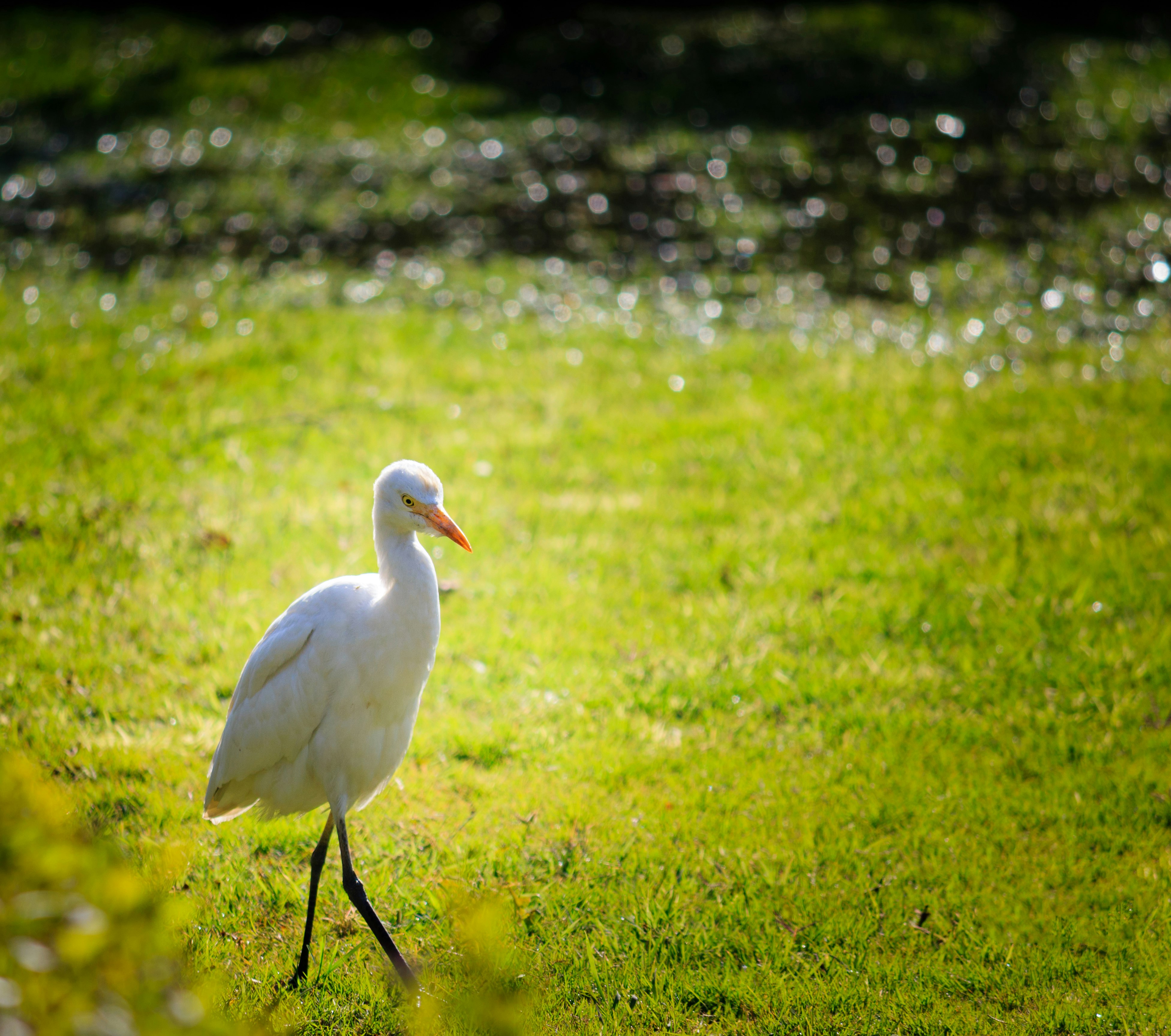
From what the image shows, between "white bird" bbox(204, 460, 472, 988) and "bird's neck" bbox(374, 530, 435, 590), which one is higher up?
"bird's neck" bbox(374, 530, 435, 590)

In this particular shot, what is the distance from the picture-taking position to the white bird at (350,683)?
10.1 ft

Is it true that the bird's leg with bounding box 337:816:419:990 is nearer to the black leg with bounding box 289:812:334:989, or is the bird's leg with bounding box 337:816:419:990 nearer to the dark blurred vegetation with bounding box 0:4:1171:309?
the black leg with bounding box 289:812:334:989

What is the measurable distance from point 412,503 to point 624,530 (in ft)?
8.91

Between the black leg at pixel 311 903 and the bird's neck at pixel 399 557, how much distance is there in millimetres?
832

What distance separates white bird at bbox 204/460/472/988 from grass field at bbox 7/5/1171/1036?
45cm

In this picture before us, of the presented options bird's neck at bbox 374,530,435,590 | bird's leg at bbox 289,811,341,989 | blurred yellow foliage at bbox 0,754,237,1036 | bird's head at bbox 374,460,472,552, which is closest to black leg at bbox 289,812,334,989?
bird's leg at bbox 289,811,341,989

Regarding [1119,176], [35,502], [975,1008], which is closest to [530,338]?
[35,502]

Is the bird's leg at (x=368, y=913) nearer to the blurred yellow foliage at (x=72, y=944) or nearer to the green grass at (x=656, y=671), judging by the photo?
the green grass at (x=656, y=671)

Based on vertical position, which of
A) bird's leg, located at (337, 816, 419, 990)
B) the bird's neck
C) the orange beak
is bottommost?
bird's leg, located at (337, 816, 419, 990)

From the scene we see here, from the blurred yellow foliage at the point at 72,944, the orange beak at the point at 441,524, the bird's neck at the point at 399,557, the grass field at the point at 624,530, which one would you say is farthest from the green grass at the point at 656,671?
the blurred yellow foliage at the point at 72,944

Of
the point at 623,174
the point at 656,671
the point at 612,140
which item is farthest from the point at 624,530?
the point at 612,140

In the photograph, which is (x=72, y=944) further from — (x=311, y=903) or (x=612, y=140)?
(x=612, y=140)

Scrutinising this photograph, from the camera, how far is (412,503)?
10.3ft

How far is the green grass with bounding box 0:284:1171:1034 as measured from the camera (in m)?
3.09
